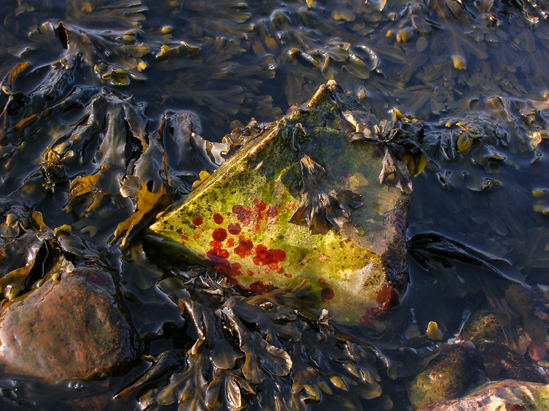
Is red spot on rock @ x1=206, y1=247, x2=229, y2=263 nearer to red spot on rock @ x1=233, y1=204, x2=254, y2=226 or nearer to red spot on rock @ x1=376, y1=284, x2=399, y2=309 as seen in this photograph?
red spot on rock @ x1=233, y1=204, x2=254, y2=226

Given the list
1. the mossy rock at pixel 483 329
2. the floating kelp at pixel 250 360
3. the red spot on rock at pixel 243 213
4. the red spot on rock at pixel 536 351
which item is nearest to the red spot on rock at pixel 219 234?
the red spot on rock at pixel 243 213

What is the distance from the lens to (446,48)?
4367mm

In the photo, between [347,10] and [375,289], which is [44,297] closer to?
[375,289]

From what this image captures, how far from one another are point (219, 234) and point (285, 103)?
5.46 feet

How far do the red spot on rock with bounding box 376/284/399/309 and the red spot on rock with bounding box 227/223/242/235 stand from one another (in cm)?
84

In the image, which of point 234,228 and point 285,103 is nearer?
point 234,228

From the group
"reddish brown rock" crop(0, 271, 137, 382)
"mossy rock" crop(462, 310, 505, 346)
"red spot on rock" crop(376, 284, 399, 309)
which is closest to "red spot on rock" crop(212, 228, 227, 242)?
"reddish brown rock" crop(0, 271, 137, 382)

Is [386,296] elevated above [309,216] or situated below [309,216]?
below

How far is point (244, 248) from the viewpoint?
8.27 feet

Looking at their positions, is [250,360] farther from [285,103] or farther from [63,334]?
[285,103]

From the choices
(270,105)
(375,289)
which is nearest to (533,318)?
(375,289)

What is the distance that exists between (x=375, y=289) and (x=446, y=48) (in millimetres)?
2811

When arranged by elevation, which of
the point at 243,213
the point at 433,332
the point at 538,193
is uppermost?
the point at 243,213

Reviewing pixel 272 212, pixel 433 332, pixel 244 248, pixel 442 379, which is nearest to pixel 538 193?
pixel 433 332
